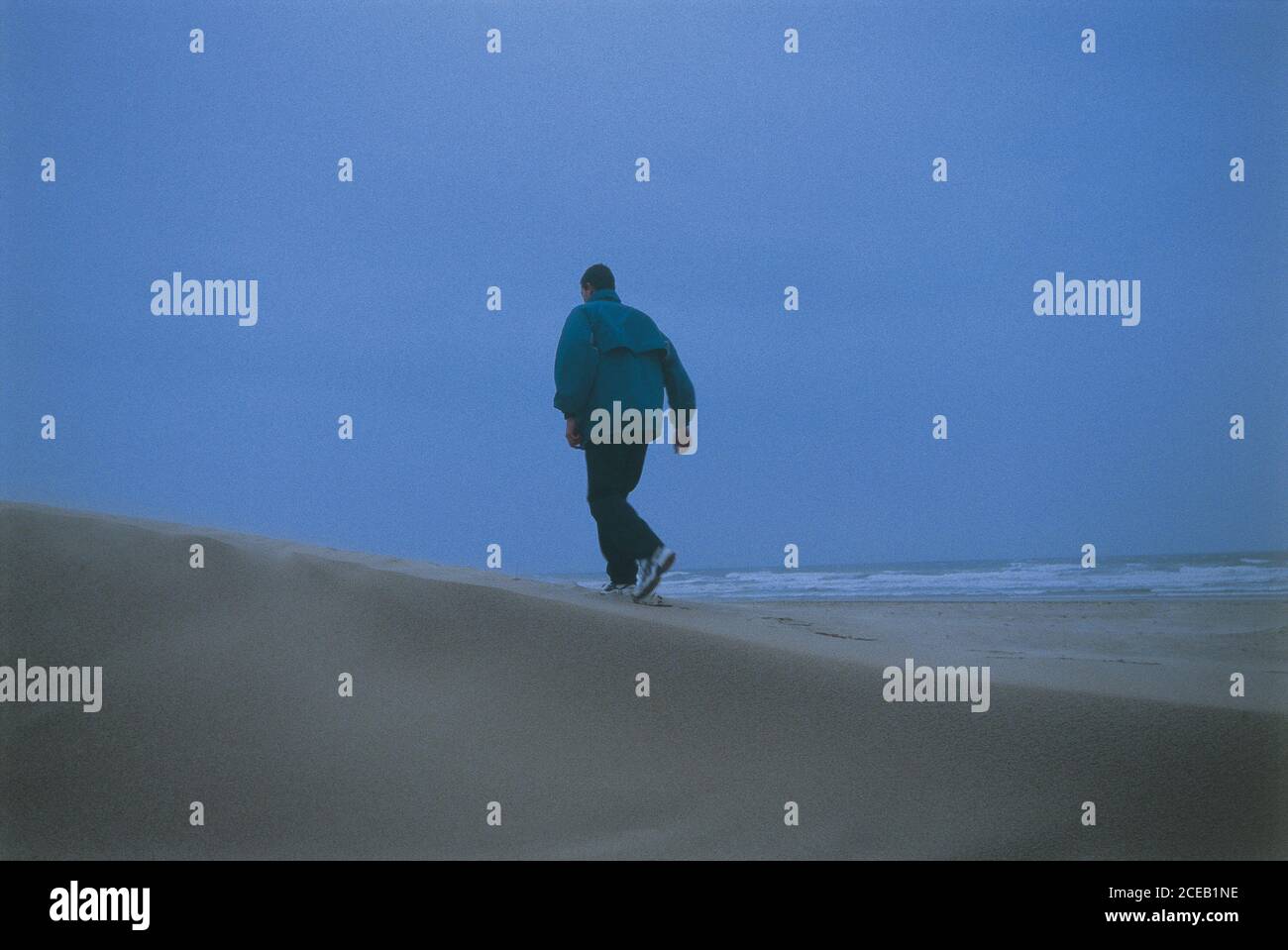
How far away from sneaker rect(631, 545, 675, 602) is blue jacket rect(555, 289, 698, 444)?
0.50 m

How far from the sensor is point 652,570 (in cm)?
356

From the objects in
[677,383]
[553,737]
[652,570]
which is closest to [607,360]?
[677,383]

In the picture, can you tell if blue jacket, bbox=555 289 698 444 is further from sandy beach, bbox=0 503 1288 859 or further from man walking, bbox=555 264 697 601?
sandy beach, bbox=0 503 1288 859

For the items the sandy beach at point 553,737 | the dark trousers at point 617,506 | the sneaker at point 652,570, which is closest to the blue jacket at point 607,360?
the dark trousers at point 617,506

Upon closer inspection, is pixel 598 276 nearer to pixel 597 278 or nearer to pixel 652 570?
pixel 597 278

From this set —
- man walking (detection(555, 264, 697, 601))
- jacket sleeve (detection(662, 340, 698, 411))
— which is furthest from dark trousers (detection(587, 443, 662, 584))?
jacket sleeve (detection(662, 340, 698, 411))

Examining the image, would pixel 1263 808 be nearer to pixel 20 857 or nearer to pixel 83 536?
pixel 20 857

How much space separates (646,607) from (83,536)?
2.07m

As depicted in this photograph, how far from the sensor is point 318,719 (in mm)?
2875

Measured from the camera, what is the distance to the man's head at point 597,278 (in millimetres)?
3812

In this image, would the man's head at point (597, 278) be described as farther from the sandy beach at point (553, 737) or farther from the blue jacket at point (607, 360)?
the sandy beach at point (553, 737)

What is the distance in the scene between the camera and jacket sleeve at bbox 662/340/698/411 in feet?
12.5

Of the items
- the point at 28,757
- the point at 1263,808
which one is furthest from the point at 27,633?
the point at 1263,808

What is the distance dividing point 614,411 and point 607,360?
0.20m
